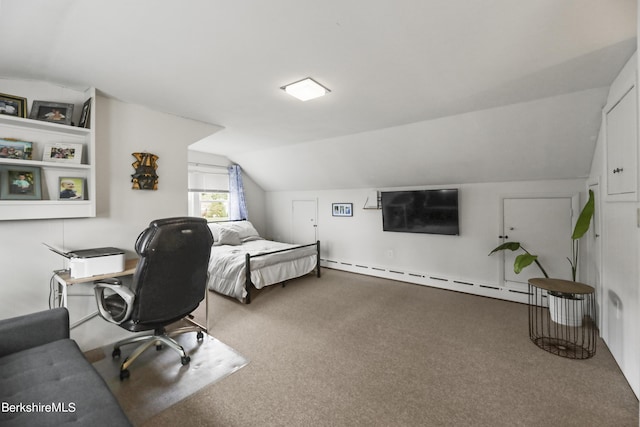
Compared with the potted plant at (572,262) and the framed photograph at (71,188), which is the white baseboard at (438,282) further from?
the framed photograph at (71,188)

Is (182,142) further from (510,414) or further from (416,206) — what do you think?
(510,414)

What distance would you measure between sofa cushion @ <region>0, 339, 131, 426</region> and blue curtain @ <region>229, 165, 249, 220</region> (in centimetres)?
425

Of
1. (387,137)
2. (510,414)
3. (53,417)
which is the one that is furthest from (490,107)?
(53,417)

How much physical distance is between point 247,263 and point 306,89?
2.39m

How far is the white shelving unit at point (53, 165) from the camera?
2.01 m

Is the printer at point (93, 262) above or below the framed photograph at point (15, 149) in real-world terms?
below

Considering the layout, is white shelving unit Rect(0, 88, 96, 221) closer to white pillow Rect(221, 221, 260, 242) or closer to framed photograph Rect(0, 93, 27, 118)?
framed photograph Rect(0, 93, 27, 118)

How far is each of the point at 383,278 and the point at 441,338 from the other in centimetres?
214

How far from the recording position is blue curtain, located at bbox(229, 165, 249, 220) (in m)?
5.78

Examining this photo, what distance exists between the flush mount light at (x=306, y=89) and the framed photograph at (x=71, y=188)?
6.48 ft

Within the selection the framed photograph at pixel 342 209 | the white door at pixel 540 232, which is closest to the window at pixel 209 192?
the framed photograph at pixel 342 209

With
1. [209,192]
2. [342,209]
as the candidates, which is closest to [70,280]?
[209,192]

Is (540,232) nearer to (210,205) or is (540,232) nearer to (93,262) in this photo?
(93,262)

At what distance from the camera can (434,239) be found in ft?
14.2
